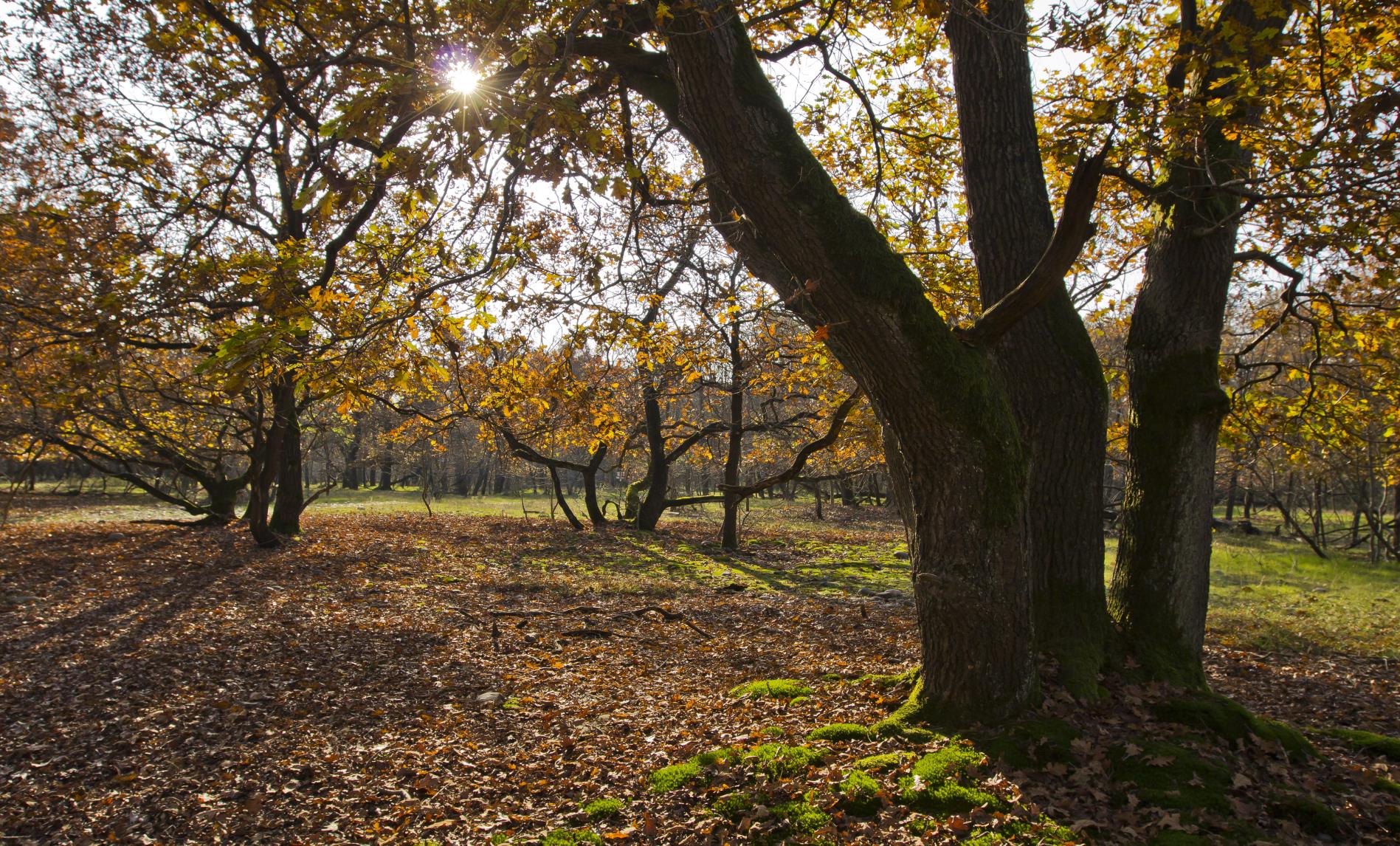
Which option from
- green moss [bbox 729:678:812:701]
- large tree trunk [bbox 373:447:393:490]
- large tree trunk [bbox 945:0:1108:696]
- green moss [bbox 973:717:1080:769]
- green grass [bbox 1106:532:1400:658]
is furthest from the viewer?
large tree trunk [bbox 373:447:393:490]

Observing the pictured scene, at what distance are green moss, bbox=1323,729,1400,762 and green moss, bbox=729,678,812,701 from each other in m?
3.74

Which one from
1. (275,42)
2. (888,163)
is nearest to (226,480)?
(275,42)

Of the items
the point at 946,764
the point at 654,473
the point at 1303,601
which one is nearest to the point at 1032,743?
the point at 946,764

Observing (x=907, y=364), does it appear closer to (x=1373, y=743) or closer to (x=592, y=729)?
(x=592, y=729)

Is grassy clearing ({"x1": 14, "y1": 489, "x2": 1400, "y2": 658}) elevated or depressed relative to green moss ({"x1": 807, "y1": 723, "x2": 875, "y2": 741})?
depressed

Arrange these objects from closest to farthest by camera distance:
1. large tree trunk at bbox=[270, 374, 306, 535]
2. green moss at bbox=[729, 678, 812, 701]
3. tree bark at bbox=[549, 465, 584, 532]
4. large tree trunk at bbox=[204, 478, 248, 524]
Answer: green moss at bbox=[729, 678, 812, 701] < large tree trunk at bbox=[270, 374, 306, 535] < large tree trunk at bbox=[204, 478, 248, 524] < tree bark at bbox=[549, 465, 584, 532]

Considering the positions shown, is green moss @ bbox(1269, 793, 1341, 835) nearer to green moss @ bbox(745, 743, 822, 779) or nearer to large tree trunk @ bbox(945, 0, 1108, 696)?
large tree trunk @ bbox(945, 0, 1108, 696)

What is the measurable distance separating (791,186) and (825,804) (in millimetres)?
3588

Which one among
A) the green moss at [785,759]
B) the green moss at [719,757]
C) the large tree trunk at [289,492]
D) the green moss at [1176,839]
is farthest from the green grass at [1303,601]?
the large tree trunk at [289,492]

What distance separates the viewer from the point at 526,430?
16938 millimetres

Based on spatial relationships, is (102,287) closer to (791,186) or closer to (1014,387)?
(791,186)

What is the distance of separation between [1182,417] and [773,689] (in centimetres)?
389

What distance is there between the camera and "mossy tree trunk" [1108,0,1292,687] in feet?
18.0

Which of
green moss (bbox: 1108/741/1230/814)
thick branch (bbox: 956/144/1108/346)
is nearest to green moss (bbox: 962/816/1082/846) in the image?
green moss (bbox: 1108/741/1230/814)
